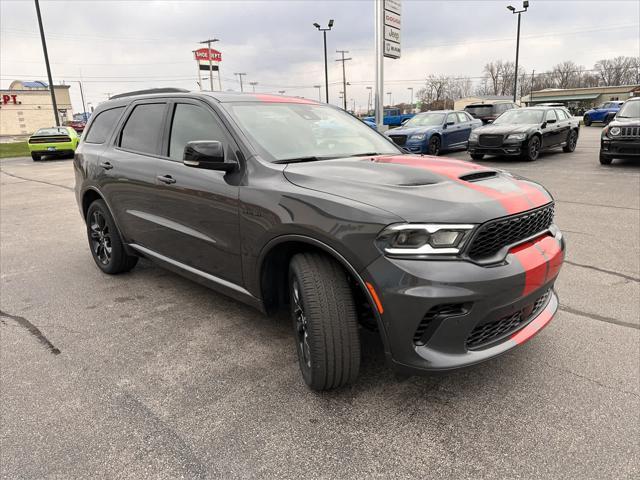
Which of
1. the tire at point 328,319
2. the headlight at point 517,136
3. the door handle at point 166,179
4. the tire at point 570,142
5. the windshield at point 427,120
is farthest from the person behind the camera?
the windshield at point 427,120

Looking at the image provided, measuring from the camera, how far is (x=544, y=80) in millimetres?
108938

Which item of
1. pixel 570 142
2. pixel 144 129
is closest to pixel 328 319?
pixel 144 129

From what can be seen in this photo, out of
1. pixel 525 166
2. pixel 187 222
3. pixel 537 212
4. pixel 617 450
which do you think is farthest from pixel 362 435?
pixel 525 166

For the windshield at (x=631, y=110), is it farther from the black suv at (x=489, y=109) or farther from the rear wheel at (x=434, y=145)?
the black suv at (x=489, y=109)

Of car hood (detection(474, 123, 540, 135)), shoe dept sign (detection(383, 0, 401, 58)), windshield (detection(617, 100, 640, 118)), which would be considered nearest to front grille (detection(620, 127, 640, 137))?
windshield (detection(617, 100, 640, 118))

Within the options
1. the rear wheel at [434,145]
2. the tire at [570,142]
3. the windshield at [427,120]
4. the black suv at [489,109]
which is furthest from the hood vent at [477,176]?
the black suv at [489,109]

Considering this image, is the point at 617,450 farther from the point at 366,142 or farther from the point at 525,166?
the point at 525,166

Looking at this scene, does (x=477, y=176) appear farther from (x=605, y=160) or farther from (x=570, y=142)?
(x=570, y=142)

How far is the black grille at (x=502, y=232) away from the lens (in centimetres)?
218

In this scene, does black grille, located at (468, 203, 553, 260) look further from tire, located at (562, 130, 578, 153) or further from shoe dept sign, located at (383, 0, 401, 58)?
tire, located at (562, 130, 578, 153)

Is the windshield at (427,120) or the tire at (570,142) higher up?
the windshield at (427,120)

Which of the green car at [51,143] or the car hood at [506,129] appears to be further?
the green car at [51,143]

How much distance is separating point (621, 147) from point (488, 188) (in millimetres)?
11088

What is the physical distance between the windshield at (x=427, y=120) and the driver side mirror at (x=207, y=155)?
44.0 feet
